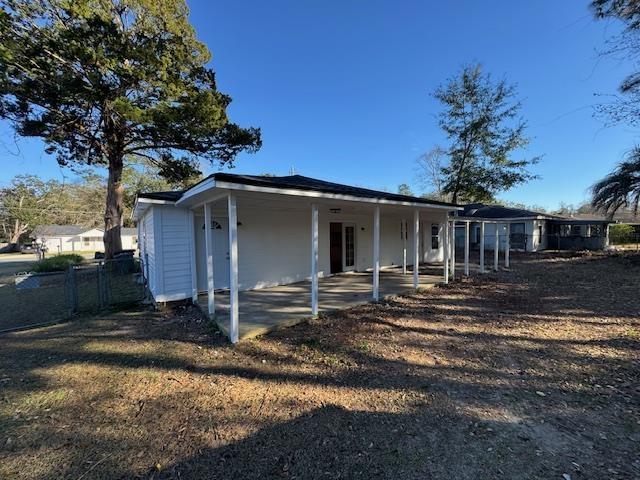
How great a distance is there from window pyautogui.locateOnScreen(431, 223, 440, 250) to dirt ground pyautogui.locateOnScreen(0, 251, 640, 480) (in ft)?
32.6

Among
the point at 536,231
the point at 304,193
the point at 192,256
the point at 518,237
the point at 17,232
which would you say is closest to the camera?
the point at 304,193

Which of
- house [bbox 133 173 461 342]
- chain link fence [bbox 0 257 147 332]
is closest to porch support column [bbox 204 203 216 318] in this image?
house [bbox 133 173 461 342]

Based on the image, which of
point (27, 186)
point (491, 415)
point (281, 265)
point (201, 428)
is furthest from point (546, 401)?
point (27, 186)

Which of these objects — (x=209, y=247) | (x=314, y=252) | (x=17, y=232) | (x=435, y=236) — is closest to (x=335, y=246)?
(x=314, y=252)

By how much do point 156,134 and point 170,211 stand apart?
24.8ft

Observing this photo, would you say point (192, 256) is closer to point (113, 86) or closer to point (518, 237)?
point (113, 86)

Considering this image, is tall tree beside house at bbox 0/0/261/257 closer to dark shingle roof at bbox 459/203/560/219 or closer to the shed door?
dark shingle roof at bbox 459/203/560/219

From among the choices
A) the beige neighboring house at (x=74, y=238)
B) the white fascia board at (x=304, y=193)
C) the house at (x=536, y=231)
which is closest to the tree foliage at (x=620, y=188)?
the house at (x=536, y=231)

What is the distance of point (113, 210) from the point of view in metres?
13.9

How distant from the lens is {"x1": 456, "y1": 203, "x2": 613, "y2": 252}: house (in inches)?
858

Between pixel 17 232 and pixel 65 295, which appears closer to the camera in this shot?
pixel 65 295

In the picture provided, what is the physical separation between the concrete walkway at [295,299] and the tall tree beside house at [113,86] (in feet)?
25.0

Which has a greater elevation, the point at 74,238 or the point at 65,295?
the point at 74,238

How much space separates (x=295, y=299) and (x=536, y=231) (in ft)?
72.7
